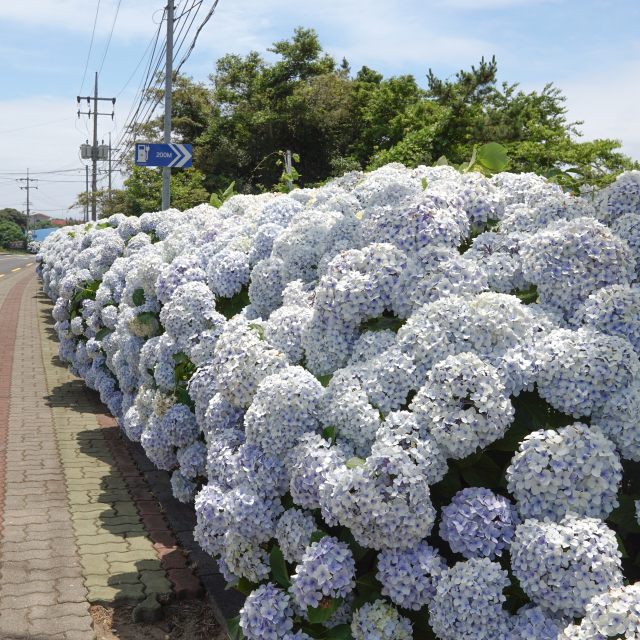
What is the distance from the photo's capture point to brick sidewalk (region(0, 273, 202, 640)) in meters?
3.52

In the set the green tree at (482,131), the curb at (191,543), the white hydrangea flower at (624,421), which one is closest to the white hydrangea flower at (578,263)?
the white hydrangea flower at (624,421)

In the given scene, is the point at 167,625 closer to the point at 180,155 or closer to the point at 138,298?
the point at 138,298

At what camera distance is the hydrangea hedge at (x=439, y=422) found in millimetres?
1828

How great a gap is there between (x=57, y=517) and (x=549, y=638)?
4070 millimetres

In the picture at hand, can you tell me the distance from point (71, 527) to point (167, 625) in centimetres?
A: 149

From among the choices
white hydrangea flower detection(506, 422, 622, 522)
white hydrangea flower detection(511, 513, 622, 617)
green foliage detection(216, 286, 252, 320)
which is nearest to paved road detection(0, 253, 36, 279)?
green foliage detection(216, 286, 252, 320)

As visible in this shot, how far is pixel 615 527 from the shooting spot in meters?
2.04

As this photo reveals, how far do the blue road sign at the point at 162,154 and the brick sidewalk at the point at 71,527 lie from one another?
372 cm

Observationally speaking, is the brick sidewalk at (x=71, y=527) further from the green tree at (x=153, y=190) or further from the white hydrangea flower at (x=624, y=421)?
the green tree at (x=153, y=190)

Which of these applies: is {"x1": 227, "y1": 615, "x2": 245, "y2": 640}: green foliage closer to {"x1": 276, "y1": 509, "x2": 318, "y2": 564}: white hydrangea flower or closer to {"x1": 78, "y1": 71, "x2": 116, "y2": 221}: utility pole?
{"x1": 276, "y1": 509, "x2": 318, "y2": 564}: white hydrangea flower

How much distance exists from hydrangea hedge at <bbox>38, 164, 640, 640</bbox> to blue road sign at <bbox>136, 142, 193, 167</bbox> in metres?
6.62

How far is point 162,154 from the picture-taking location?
927 centimetres

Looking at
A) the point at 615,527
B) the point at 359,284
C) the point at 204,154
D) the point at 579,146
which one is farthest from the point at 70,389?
the point at 204,154

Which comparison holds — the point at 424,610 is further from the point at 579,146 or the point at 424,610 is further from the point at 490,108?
the point at 490,108
